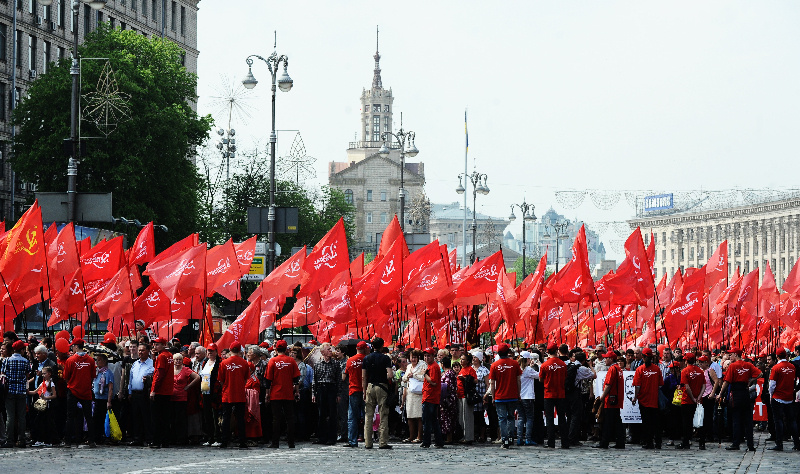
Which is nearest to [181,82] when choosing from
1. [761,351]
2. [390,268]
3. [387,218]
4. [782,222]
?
[761,351]

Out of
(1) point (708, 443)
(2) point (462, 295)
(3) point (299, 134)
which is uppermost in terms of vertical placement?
(3) point (299, 134)

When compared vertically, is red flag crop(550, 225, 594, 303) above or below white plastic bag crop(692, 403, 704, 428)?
above

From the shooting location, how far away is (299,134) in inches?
1836

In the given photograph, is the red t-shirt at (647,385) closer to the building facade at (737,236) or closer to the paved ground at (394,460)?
the paved ground at (394,460)

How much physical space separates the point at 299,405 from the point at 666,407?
565cm

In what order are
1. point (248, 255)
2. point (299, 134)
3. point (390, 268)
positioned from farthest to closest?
point (299, 134) → point (248, 255) → point (390, 268)

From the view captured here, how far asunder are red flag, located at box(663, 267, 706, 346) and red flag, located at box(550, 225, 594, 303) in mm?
2023

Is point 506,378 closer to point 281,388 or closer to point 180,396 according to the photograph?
point 281,388

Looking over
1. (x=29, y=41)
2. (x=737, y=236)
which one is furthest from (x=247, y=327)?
(x=737, y=236)

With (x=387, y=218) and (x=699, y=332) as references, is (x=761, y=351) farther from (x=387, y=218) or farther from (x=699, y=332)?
(x=387, y=218)

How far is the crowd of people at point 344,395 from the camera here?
1991 centimetres

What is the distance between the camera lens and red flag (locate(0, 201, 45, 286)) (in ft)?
77.5

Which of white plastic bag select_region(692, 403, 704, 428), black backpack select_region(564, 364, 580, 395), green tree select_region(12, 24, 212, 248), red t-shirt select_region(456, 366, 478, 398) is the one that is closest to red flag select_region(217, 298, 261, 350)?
red t-shirt select_region(456, 366, 478, 398)

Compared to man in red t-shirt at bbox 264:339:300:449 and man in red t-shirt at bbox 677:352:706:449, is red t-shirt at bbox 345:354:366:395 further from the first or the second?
man in red t-shirt at bbox 677:352:706:449
